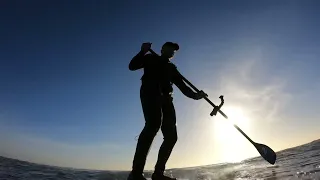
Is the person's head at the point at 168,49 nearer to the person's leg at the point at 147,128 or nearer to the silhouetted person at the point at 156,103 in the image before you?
the silhouetted person at the point at 156,103

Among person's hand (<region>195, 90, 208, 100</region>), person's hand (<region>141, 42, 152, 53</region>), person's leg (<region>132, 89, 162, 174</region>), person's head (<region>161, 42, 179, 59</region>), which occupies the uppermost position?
person's head (<region>161, 42, 179, 59</region>)

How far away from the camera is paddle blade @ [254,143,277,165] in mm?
8469

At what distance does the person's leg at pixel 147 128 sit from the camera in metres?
6.51

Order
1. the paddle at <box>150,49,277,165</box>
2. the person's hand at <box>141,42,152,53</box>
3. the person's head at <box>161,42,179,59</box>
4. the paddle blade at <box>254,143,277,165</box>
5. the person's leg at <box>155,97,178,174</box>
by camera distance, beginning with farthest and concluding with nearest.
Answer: the paddle blade at <box>254,143,277,165</box> < the paddle at <box>150,49,277,165</box> < the person's head at <box>161,42,179,59</box> < the person's leg at <box>155,97,178,174</box> < the person's hand at <box>141,42,152,53</box>

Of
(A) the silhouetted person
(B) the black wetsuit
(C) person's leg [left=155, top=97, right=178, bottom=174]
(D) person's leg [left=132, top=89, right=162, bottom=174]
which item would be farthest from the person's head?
(D) person's leg [left=132, top=89, right=162, bottom=174]

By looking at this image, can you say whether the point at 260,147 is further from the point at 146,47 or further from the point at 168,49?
the point at 146,47

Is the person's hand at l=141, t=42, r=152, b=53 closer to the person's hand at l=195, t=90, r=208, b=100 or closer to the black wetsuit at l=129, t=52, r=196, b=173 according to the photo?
the black wetsuit at l=129, t=52, r=196, b=173

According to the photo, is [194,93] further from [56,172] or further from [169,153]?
[56,172]

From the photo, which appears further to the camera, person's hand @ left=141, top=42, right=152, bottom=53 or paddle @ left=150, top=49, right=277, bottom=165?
paddle @ left=150, top=49, right=277, bottom=165

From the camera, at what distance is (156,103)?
6758mm

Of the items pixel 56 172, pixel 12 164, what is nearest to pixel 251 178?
pixel 56 172

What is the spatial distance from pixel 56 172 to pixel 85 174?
93 centimetres

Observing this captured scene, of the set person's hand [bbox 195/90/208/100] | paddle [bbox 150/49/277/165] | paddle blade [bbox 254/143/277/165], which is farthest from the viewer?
paddle blade [bbox 254/143/277/165]

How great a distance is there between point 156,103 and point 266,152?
3.66m
